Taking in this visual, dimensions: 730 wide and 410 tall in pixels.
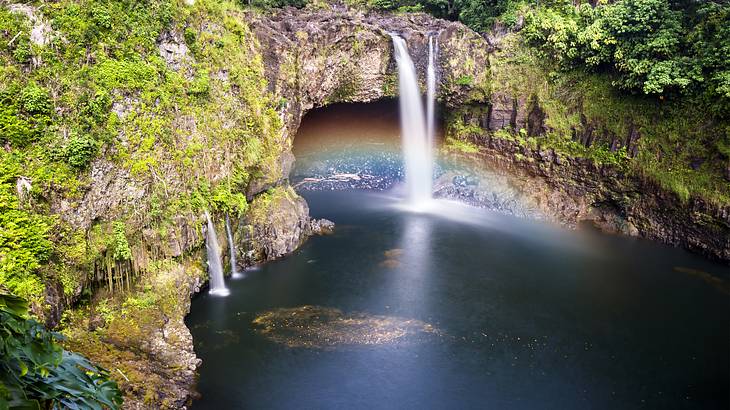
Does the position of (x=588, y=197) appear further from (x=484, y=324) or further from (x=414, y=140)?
(x=484, y=324)

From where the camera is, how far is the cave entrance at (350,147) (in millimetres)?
28875

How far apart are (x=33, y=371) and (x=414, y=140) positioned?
1058 inches

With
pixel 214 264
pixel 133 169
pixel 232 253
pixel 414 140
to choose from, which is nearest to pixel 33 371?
pixel 133 169

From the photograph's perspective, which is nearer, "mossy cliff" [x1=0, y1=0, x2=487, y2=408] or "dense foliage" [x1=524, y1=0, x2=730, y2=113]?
"mossy cliff" [x1=0, y1=0, x2=487, y2=408]

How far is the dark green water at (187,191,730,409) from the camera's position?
12594mm

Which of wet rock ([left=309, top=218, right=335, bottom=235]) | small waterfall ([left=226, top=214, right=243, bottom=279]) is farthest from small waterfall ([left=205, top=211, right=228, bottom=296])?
wet rock ([left=309, top=218, right=335, bottom=235])

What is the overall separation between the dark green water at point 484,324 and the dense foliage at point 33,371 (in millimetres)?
10342

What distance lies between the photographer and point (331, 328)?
1488 centimetres

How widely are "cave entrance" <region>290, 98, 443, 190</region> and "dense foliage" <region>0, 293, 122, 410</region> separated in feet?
86.7

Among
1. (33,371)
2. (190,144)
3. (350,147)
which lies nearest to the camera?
(33,371)

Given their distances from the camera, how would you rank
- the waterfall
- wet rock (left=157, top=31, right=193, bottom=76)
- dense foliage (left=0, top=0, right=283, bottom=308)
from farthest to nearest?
the waterfall < wet rock (left=157, top=31, right=193, bottom=76) < dense foliage (left=0, top=0, right=283, bottom=308)

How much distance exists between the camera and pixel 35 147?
1201 cm

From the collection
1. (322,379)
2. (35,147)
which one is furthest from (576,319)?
(35,147)

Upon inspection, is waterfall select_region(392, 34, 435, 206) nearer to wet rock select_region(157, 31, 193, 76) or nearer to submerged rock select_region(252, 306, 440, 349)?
submerged rock select_region(252, 306, 440, 349)
